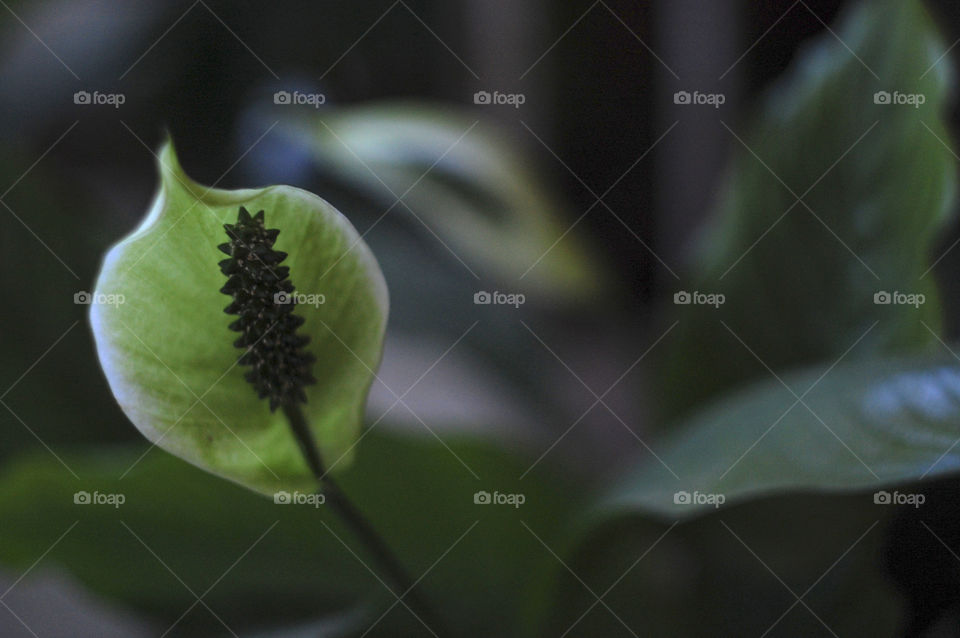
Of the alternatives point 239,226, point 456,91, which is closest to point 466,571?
point 239,226

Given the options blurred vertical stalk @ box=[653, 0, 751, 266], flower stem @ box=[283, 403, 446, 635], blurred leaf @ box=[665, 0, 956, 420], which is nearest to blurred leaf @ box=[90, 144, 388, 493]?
flower stem @ box=[283, 403, 446, 635]

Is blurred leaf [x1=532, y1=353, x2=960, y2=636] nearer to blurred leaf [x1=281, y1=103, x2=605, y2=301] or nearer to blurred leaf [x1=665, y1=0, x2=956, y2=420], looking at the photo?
blurred leaf [x1=665, y1=0, x2=956, y2=420]

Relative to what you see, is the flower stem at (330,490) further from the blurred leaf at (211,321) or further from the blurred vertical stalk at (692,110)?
the blurred vertical stalk at (692,110)

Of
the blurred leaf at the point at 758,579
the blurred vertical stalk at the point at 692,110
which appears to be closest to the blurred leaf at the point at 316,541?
the blurred leaf at the point at 758,579

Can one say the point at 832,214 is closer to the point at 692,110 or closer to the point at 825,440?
the point at 825,440

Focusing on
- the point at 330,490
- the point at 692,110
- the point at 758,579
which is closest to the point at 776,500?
the point at 758,579

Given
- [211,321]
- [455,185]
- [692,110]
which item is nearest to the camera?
[211,321]
